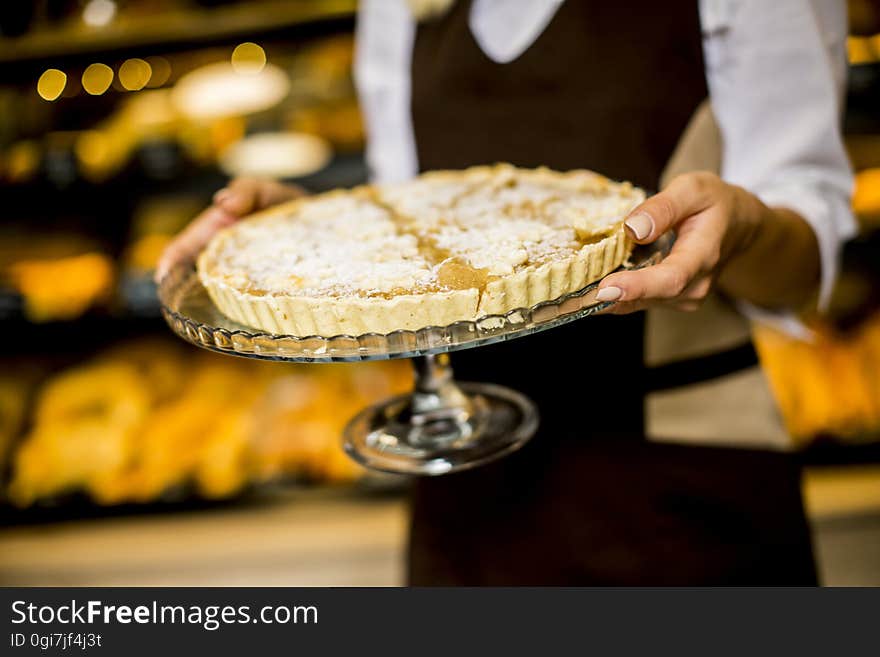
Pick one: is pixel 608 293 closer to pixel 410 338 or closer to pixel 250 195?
pixel 410 338

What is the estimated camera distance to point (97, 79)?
235 cm

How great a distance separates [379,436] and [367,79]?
850 millimetres

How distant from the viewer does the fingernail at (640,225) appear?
2.72 ft

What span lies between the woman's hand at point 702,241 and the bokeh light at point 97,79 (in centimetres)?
187

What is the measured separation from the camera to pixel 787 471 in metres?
1.44

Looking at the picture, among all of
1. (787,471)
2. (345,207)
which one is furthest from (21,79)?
(787,471)

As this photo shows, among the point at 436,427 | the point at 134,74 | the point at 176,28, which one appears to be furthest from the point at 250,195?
the point at 134,74

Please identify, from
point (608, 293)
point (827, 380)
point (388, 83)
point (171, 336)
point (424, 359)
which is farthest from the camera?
point (171, 336)

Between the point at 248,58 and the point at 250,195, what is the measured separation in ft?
4.03

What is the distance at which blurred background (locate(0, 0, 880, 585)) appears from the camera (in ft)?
7.06

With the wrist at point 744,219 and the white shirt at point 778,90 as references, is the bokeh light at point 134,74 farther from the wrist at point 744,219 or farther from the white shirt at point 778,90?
the wrist at point 744,219

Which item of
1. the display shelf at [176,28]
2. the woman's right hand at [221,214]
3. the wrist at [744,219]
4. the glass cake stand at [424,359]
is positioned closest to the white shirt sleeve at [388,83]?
the woman's right hand at [221,214]

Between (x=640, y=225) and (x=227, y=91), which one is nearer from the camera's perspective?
(x=640, y=225)
